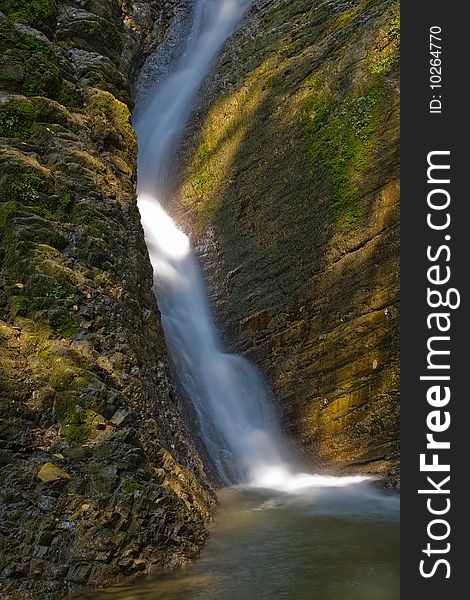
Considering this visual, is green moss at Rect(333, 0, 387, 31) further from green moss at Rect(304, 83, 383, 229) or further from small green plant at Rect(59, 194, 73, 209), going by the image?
small green plant at Rect(59, 194, 73, 209)

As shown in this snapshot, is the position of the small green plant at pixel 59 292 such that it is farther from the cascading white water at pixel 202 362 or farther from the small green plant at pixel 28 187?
the cascading white water at pixel 202 362

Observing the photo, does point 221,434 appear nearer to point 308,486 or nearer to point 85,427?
point 308,486

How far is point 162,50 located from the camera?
24016 millimetres

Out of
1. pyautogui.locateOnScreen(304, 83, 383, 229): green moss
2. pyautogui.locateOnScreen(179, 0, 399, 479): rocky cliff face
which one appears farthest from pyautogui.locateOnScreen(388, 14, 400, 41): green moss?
pyautogui.locateOnScreen(304, 83, 383, 229): green moss

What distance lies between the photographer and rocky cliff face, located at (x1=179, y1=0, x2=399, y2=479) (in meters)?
9.96

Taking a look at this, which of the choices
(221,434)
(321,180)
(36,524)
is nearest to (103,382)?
(36,524)

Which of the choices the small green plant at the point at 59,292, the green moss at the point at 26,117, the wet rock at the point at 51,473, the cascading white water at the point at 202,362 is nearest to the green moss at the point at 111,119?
the green moss at the point at 26,117

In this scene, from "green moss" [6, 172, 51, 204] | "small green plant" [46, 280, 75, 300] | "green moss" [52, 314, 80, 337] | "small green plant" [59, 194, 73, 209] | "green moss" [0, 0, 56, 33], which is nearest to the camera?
"green moss" [52, 314, 80, 337]

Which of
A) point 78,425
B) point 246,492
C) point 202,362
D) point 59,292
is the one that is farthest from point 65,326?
point 202,362

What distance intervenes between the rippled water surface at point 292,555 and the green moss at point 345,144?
5951 millimetres

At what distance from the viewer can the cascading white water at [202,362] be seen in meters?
9.46

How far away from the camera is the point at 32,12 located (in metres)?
10.5

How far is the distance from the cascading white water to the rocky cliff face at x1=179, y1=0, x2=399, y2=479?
1.56 feet

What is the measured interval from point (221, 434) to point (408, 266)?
6.13 metres
